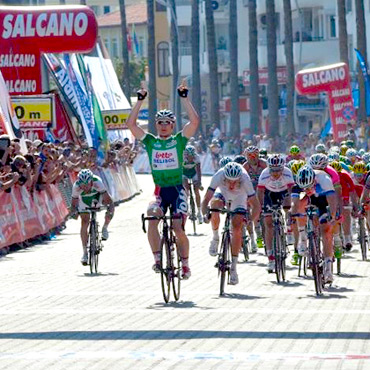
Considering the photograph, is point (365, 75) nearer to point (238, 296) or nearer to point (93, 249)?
point (93, 249)

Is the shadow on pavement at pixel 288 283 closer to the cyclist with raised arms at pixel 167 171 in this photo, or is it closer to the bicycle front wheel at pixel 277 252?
the bicycle front wheel at pixel 277 252

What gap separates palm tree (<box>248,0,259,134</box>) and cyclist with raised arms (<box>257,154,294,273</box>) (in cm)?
5249

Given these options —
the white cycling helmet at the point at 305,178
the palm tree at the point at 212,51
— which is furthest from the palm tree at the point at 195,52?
the white cycling helmet at the point at 305,178

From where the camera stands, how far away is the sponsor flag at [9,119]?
3200 centimetres

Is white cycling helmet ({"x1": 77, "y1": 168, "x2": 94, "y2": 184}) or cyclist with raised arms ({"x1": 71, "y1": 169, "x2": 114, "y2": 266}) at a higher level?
white cycling helmet ({"x1": 77, "y1": 168, "x2": 94, "y2": 184})

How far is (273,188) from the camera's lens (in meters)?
21.0

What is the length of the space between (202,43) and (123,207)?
64558 mm

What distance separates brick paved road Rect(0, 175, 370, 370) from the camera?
12.4m

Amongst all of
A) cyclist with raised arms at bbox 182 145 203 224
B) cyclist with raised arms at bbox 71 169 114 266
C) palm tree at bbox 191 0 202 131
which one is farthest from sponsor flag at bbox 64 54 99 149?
palm tree at bbox 191 0 202 131

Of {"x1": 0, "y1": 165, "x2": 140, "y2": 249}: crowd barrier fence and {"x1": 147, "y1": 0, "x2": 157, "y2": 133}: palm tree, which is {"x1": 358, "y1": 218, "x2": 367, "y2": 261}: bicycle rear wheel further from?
{"x1": 147, "y1": 0, "x2": 157, "y2": 133}: palm tree

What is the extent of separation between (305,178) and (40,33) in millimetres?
20131

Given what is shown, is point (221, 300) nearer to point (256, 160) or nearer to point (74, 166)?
point (256, 160)

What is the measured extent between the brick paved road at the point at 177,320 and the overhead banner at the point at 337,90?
87.6ft

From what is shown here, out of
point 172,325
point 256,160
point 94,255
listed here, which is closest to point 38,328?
point 172,325
